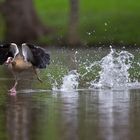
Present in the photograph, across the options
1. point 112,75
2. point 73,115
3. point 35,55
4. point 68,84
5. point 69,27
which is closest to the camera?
point 73,115

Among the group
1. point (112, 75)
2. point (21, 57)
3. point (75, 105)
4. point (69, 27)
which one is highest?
point (69, 27)

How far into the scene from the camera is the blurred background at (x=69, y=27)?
3750 centimetres

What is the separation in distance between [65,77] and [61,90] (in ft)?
4.38

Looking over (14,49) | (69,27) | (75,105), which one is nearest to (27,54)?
(14,49)

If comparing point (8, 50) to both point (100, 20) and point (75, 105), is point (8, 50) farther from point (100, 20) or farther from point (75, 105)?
point (100, 20)

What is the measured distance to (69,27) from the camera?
37.8 m

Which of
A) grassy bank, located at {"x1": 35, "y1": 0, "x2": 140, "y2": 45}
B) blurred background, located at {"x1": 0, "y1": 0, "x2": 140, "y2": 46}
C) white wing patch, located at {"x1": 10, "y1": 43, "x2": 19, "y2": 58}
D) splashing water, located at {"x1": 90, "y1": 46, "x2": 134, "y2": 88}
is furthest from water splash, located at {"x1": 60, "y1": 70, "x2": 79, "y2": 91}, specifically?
grassy bank, located at {"x1": 35, "y1": 0, "x2": 140, "y2": 45}

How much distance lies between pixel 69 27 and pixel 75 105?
2406 cm

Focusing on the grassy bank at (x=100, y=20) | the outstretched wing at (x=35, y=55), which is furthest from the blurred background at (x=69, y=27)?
the outstretched wing at (x=35, y=55)

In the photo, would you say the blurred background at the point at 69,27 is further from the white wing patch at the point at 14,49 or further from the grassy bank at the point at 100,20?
the white wing patch at the point at 14,49

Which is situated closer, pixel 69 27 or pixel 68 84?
pixel 68 84

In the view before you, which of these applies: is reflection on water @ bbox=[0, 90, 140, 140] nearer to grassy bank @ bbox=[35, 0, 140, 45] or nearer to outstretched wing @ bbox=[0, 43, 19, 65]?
outstretched wing @ bbox=[0, 43, 19, 65]

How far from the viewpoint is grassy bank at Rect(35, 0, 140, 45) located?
38188 mm

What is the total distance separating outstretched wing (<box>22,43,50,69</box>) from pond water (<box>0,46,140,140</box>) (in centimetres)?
49
